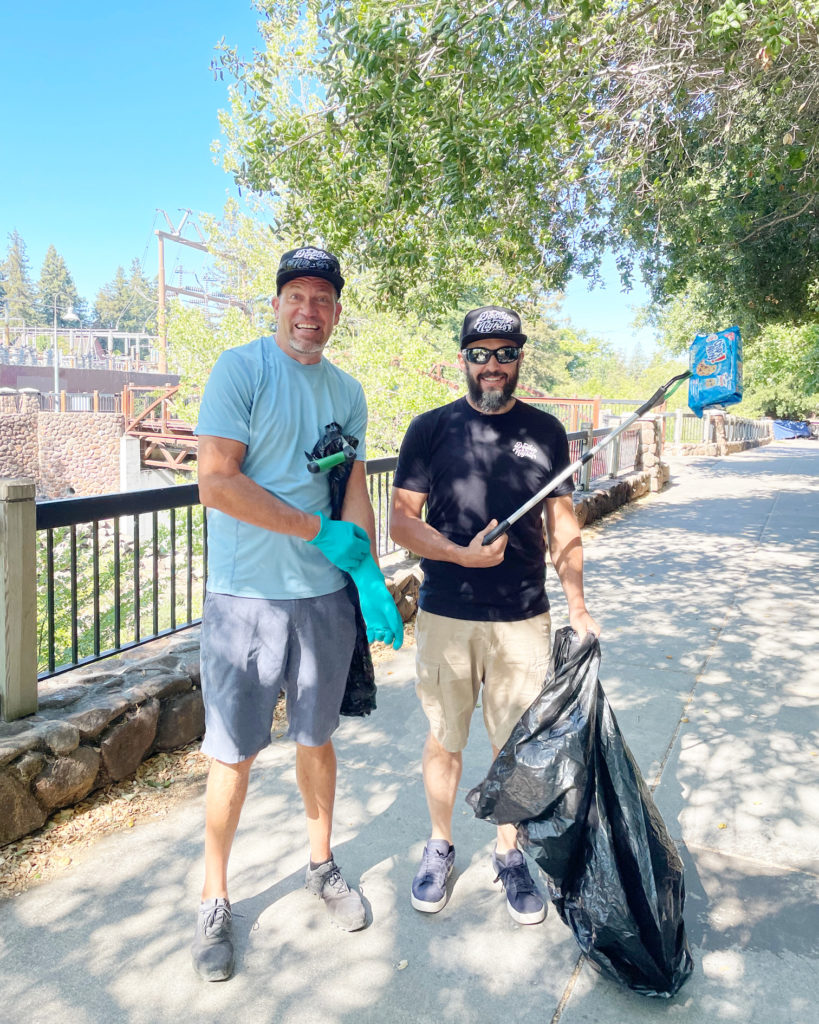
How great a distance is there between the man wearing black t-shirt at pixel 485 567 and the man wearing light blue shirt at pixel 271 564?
0.27m

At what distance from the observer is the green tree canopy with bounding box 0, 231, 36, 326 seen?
127000 mm

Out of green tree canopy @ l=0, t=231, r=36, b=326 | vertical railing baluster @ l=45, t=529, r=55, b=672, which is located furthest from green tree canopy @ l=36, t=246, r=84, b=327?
vertical railing baluster @ l=45, t=529, r=55, b=672

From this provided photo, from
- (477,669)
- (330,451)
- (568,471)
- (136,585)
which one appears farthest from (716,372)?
(136,585)

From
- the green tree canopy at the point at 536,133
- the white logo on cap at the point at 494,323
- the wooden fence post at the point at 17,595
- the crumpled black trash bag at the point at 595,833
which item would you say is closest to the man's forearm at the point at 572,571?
the crumpled black trash bag at the point at 595,833

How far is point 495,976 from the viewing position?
2389 millimetres

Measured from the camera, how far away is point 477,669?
275cm

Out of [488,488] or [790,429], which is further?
[790,429]

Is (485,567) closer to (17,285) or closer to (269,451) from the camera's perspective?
(269,451)

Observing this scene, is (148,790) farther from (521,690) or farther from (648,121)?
(648,121)

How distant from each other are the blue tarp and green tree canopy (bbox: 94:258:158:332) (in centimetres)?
11934

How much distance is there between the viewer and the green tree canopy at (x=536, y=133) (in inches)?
221

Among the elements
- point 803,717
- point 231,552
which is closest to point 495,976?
point 231,552

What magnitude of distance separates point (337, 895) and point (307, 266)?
78.5 inches

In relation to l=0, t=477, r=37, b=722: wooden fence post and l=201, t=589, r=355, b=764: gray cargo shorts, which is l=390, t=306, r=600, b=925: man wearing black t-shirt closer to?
l=201, t=589, r=355, b=764: gray cargo shorts
